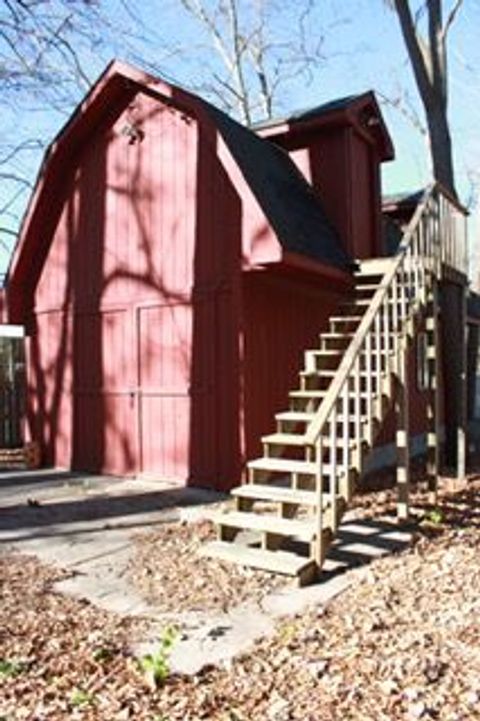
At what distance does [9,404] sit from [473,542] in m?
9.65

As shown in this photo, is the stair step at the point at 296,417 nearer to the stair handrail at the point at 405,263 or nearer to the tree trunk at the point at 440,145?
the stair handrail at the point at 405,263

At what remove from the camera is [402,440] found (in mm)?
7914

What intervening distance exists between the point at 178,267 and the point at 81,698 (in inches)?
262

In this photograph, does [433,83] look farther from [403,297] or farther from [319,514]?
[319,514]

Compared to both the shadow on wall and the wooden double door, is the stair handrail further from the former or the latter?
the wooden double door

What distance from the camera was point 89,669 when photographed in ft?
14.2

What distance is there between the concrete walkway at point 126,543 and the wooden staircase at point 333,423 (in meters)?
0.42

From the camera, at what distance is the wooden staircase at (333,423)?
6281mm

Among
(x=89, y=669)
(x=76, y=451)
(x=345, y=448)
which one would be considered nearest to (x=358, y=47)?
(x=76, y=451)

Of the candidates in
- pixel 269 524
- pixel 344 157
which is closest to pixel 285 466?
pixel 269 524

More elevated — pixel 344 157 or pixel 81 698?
pixel 344 157

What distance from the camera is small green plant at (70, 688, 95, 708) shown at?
3.92 m

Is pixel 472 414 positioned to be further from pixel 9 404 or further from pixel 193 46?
pixel 193 46

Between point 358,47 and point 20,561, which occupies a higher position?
point 358,47
